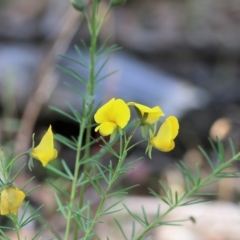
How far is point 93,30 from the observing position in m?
0.99

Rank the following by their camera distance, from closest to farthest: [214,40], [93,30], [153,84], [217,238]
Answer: [93,30], [217,238], [153,84], [214,40]

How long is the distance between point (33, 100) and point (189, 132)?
99 cm

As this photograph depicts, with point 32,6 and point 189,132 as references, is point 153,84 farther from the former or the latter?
point 32,6

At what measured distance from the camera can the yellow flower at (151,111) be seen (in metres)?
0.73

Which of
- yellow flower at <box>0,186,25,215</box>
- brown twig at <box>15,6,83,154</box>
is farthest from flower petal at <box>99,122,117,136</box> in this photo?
brown twig at <box>15,6,83,154</box>

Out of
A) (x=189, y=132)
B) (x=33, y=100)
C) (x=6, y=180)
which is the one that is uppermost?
(x=6, y=180)

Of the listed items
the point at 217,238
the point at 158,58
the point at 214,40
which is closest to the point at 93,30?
the point at 217,238

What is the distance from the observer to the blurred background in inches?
111

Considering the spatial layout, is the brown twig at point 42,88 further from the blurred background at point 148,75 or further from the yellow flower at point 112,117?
the yellow flower at point 112,117

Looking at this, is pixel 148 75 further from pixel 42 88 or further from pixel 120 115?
pixel 120 115

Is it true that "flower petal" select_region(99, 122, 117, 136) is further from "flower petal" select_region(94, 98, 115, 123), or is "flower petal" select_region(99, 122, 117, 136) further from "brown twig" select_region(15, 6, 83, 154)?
"brown twig" select_region(15, 6, 83, 154)

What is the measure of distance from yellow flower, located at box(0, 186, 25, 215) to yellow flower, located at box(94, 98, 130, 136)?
0.13m

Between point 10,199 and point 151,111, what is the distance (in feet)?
0.68

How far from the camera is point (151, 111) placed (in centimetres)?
73
